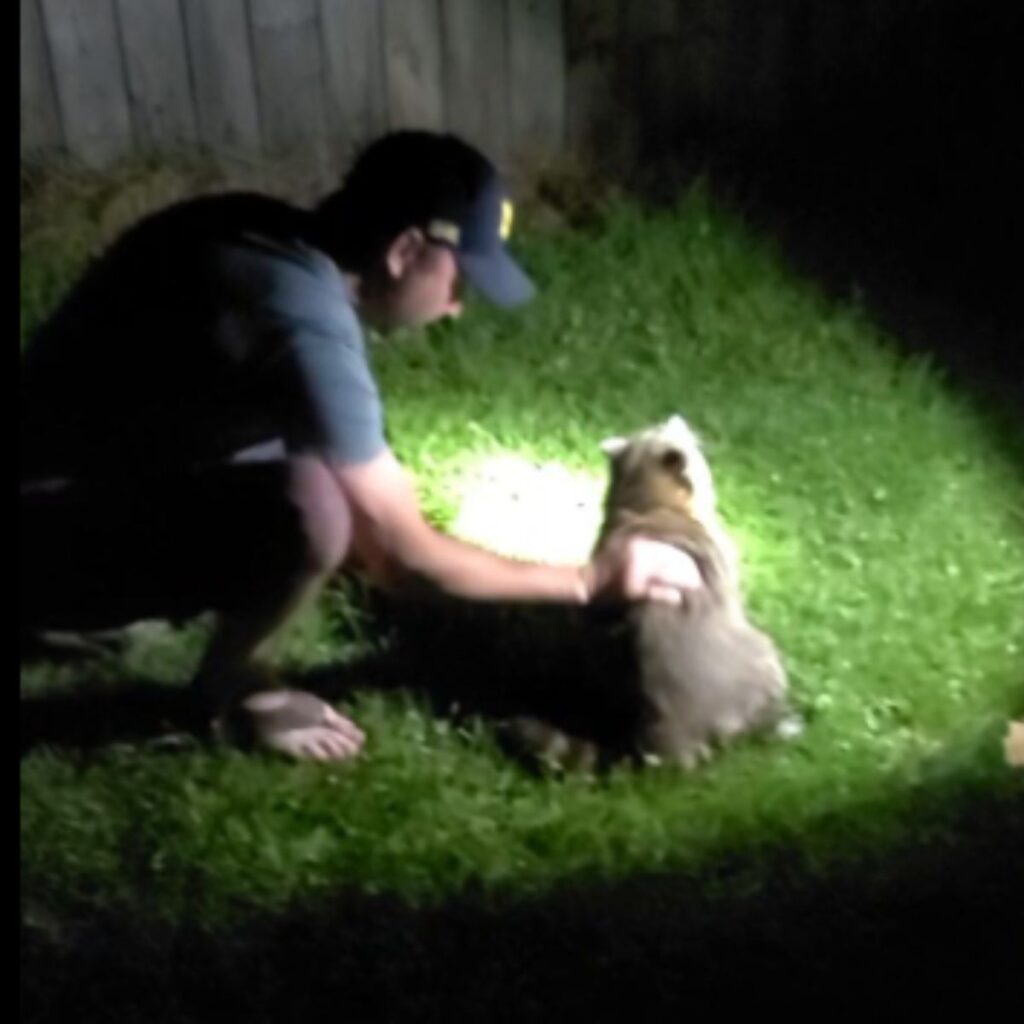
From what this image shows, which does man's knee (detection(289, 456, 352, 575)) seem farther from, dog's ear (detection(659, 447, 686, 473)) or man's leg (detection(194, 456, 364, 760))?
dog's ear (detection(659, 447, 686, 473))

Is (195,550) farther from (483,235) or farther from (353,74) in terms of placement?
(353,74)

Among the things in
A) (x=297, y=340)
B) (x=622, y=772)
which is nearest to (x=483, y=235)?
(x=297, y=340)

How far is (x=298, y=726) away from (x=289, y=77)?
64 centimetres

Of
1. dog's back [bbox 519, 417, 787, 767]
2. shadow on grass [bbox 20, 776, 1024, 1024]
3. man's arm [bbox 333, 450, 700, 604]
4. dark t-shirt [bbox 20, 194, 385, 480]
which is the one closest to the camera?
dark t-shirt [bbox 20, 194, 385, 480]

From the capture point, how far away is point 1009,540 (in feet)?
8.48

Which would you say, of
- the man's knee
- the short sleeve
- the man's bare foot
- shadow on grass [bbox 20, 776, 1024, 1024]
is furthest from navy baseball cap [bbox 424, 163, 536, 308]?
shadow on grass [bbox 20, 776, 1024, 1024]

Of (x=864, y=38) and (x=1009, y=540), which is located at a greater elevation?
(x=864, y=38)

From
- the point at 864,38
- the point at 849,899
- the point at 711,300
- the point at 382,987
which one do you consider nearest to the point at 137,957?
the point at 382,987

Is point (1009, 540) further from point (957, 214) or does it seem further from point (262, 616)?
point (262, 616)

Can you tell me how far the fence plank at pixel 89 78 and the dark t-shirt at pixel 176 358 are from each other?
0.61 ft

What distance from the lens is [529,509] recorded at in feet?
7.18

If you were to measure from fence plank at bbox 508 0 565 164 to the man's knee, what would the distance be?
472 millimetres

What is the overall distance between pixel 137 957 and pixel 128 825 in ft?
0.42

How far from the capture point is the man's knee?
166cm
